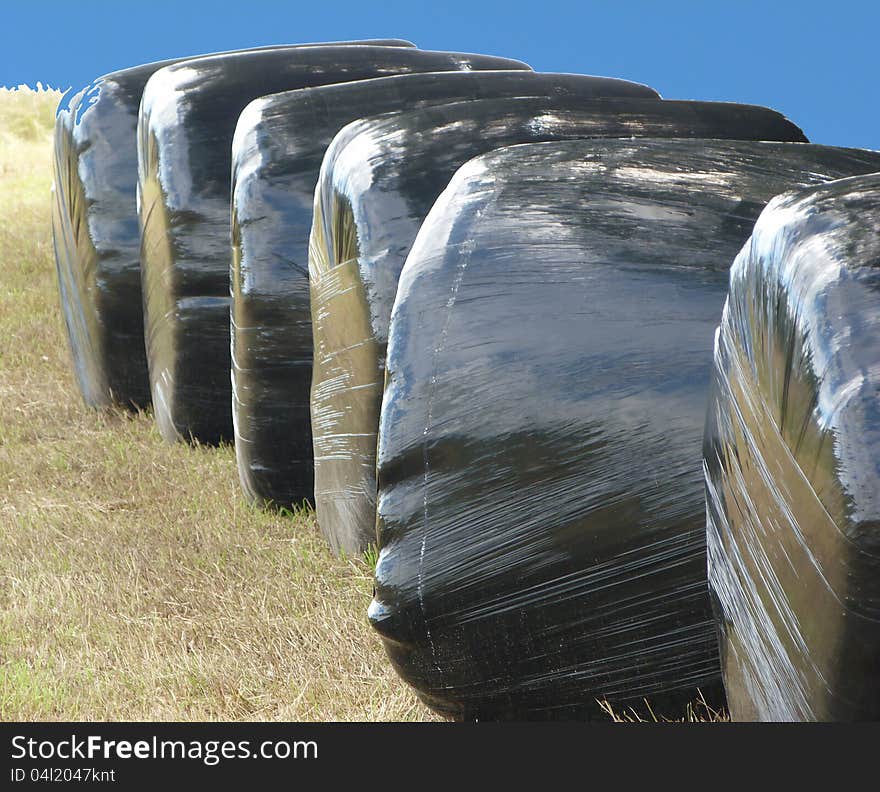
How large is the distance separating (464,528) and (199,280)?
2.44m

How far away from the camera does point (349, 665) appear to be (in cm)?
279

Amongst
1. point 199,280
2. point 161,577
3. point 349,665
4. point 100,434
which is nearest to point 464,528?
point 349,665

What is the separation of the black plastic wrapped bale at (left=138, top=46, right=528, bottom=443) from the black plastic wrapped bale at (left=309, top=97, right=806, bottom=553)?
110cm

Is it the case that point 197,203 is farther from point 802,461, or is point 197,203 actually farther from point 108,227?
point 802,461

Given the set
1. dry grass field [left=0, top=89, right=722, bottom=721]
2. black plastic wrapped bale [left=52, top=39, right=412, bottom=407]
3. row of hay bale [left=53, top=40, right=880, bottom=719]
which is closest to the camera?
row of hay bale [left=53, top=40, right=880, bottom=719]

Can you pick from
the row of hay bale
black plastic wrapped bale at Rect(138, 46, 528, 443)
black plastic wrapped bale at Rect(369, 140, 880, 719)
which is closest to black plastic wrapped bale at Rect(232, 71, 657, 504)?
the row of hay bale

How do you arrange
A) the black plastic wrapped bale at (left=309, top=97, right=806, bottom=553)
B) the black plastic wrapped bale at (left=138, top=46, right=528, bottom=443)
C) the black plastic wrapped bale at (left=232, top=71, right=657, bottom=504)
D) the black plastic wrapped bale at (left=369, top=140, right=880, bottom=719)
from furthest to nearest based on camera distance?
the black plastic wrapped bale at (left=138, top=46, right=528, bottom=443)
the black plastic wrapped bale at (left=232, top=71, right=657, bottom=504)
the black plastic wrapped bale at (left=309, top=97, right=806, bottom=553)
the black plastic wrapped bale at (left=369, top=140, right=880, bottom=719)

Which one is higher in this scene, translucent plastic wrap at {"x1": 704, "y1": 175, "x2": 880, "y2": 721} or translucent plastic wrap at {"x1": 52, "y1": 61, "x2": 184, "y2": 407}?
translucent plastic wrap at {"x1": 704, "y1": 175, "x2": 880, "y2": 721}

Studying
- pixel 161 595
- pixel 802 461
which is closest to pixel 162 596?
pixel 161 595

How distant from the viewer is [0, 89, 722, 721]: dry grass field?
2.69m

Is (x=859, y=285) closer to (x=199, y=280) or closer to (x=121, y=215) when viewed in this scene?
(x=199, y=280)

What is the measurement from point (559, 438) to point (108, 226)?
3.43 metres

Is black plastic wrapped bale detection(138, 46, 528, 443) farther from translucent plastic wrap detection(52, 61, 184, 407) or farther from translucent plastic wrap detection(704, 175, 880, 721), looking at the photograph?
translucent plastic wrap detection(704, 175, 880, 721)

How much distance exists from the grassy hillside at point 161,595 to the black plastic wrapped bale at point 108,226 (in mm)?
250
